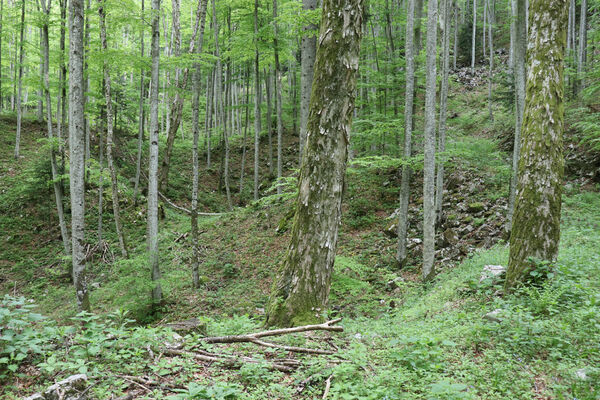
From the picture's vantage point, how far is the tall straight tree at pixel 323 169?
408 centimetres

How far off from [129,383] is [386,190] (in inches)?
491

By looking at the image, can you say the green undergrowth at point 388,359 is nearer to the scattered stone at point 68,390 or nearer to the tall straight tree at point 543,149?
the scattered stone at point 68,390

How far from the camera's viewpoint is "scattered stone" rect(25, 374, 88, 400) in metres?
2.28

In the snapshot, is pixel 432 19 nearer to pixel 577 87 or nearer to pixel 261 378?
pixel 261 378

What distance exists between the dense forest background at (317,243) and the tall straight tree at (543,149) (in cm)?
4

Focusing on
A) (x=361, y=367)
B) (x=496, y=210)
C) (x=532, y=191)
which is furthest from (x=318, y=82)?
(x=496, y=210)

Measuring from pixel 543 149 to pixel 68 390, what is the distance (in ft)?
16.6

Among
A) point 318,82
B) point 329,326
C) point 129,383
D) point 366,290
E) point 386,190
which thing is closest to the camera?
point 129,383

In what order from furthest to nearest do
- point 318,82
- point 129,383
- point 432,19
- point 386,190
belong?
point 386,190 < point 432,19 < point 318,82 < point 129,383

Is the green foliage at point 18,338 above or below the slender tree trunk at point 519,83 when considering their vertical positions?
below

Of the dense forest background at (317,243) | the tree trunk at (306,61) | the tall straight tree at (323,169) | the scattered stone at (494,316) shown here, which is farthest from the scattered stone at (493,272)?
the tree trunk at (306,61)

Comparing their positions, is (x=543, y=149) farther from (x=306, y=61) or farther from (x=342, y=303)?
(x=306, y=61)

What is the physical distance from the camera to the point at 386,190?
1395 centimetres

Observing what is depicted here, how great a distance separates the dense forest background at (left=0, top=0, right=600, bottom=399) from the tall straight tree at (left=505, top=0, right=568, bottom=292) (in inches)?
1.7
